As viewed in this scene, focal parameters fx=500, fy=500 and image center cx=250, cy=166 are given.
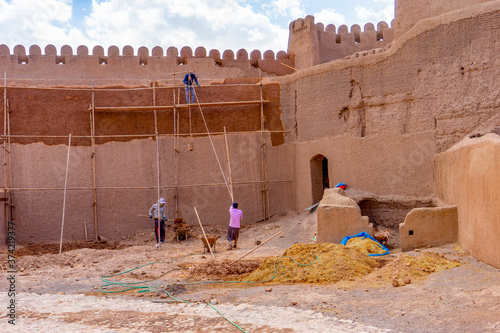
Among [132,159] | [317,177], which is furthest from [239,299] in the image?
[132,159]

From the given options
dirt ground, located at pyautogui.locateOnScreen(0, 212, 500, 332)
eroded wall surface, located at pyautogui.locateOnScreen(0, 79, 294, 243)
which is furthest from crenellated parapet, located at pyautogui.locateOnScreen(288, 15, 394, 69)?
dirt ground, located at pyautogui.locateOnScreen(0, 212, 500, 332)

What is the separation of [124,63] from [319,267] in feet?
→ 41.9

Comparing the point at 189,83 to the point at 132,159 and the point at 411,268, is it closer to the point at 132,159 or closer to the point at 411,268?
the point at 132,159

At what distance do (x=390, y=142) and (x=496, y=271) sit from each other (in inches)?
230

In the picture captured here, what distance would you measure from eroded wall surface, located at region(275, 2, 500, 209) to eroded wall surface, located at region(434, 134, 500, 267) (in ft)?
5.18

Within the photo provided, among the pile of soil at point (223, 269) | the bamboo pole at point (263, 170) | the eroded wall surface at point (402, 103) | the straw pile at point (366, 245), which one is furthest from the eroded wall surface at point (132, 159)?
the pile of soil at point (223, 269)

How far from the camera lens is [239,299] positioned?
21.0 ft

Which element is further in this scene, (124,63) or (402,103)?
(124,63)

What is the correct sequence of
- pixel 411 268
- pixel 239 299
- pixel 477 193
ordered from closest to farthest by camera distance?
pixel 239 299 → pixel 411 268 → pixel 477 193

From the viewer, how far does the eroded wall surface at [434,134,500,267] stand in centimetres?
665

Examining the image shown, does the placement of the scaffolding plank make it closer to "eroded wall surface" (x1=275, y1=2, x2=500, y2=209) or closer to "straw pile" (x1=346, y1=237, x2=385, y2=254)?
"eroded wall surface" (x1=275, y1=2, x2=500, y2=209)

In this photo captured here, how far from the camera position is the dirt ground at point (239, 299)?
5.14 metres

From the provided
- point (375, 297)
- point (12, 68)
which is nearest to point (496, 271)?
point (375, 297)

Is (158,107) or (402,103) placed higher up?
(158,107)
